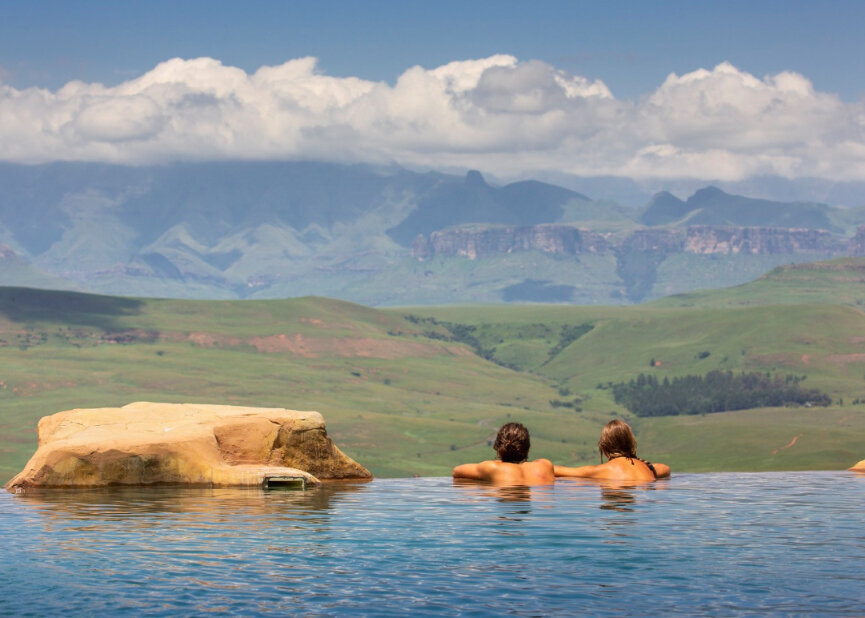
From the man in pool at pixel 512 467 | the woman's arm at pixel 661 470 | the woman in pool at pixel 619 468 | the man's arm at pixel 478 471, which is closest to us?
the man in pool at pixel 512 467

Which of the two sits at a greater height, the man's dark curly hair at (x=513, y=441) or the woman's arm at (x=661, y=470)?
the man's dark curly hair at (x=513, y=441)

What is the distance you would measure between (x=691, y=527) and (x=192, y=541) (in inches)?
520

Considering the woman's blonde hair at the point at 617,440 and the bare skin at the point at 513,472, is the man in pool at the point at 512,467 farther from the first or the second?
the woman's blonde hair at the point at 617,440

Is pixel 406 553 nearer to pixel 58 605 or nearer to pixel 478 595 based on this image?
pixel 478 595

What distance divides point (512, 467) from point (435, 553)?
482 inches

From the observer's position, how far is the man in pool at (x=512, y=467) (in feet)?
117

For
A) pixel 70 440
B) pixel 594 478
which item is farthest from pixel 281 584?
pixel 70 440

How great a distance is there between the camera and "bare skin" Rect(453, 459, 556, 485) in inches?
1515

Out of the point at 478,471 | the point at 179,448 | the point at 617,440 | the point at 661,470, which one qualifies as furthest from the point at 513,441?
the point at 179,448

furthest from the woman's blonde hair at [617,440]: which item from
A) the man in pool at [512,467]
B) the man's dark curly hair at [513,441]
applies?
the man's dark curly hair at [513,441]

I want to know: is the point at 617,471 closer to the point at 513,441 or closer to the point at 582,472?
the point at 582,472

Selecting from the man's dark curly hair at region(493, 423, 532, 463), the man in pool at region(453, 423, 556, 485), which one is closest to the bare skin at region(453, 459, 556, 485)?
the man in pool at region(453, 423, 556, 485)

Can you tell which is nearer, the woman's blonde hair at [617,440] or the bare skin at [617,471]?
the woman's blonde hair at [617,440]

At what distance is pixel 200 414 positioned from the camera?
45.9 m
